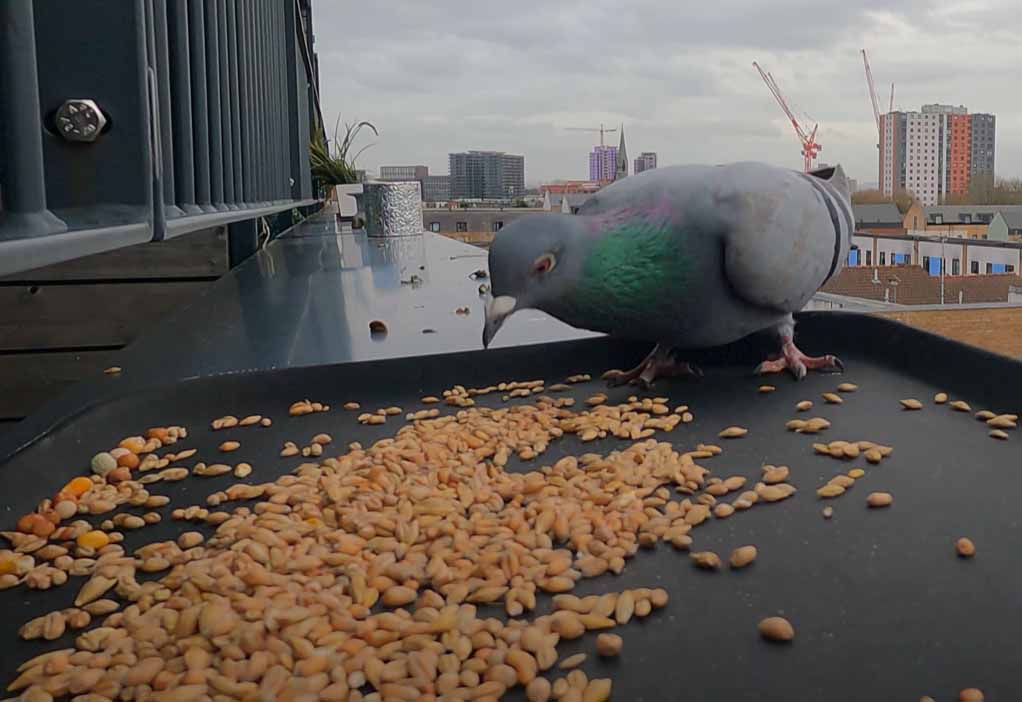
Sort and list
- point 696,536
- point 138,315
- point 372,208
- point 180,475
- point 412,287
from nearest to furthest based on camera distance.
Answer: point 696,536, point 180,475, point 412,287, point 138,315, point 372,208

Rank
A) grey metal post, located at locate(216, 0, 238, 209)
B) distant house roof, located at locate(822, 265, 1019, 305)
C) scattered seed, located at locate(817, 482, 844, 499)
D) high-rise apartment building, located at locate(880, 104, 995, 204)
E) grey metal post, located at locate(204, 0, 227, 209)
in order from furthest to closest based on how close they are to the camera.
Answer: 1. high-rise apartment building, located at locate(880, 104, 995, 204)
2. distant house roof, located at locate(822, 265, 1019, 305)
3. grey metal post, located at locate(216, 0, 238, 209)
4. grey metal post, located at locate(204, 0, 227, 209)
5. scattered seed, located at locate(817, 482, 844, 499)

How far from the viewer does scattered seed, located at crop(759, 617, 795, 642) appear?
20.2 inches

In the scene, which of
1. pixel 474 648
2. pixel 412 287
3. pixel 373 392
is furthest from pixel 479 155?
pixel 474 648

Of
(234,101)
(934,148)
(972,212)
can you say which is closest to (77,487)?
(234,101)

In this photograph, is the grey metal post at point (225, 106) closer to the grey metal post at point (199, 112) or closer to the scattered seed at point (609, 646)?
the grey metal post at point (199, 112)

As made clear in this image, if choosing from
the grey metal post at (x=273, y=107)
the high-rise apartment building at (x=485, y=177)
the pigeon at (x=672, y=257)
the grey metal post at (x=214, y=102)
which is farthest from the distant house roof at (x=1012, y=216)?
the pigeon at (x=672, y=257)

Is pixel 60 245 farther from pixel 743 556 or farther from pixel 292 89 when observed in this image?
pixel 292 89

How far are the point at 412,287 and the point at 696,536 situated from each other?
4.69 feet

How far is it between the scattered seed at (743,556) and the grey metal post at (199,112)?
1.12 meters

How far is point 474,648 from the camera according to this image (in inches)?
21.2

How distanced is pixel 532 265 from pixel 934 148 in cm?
2673

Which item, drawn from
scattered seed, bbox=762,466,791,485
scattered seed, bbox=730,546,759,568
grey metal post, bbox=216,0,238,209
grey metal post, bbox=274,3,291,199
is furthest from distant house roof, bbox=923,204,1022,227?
scattered seed, bbox=730,546,759,568

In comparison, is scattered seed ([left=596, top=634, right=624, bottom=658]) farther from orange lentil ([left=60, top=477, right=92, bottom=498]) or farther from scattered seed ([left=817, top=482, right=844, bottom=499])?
orange lentil ([left=60, top=477, right=92, bottom=498])

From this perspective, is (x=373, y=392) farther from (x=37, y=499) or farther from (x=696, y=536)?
(x=696, y=536)
